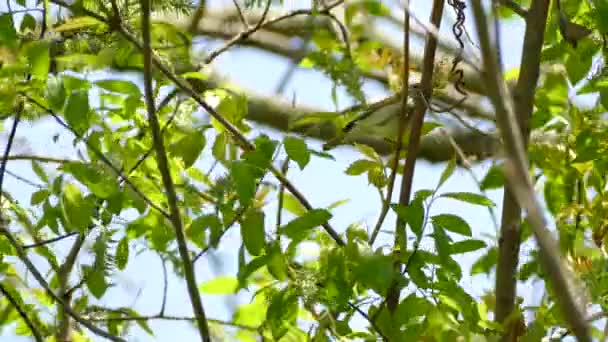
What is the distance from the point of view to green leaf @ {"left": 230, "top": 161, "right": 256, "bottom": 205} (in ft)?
3.25

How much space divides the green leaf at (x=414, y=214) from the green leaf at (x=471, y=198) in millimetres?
41

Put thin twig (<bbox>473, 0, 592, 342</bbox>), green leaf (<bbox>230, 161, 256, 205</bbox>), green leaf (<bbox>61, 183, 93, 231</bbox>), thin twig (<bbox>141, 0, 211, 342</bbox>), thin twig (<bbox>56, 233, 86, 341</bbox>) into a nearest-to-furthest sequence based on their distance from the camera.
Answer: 1. thin twig (<bbox>473, 0, 592, 342</bbox>)
2. thin twig (<bbox>141, 0, 211, 342</bbox>)
3. green leaf (<bbox>230, 161, 256, 205</bbox>)
4. green leaf (<bbox>61, 183, 93, 231</bbox>)
5. thin twig (<bbox>56, 233, 86, 341</bbox>)

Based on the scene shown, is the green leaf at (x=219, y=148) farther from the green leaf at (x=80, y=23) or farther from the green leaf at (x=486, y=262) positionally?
the green leaf at (x=486, y=262)

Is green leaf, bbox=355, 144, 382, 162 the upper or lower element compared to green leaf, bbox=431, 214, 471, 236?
upper

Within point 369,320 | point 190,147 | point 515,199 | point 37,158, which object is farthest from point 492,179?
point 37,158

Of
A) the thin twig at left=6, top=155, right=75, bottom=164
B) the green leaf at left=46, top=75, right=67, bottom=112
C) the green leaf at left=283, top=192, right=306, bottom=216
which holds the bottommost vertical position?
the green leaf at left=283, top=192, right=306, bottom=216

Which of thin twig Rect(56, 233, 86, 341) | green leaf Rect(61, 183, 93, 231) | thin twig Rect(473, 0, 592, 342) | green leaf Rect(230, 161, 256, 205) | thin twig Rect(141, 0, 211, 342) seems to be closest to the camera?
thin twig Rect(473, 0, 592, 342)

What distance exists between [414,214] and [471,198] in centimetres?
7

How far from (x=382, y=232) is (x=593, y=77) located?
10.6 inches

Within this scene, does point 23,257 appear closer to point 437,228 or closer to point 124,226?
point 124,226

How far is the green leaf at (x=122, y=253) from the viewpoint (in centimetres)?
115

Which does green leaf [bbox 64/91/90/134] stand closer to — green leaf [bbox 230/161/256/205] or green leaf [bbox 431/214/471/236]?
green leaf [bbox 230/161/256/205]

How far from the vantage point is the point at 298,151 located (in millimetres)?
1037

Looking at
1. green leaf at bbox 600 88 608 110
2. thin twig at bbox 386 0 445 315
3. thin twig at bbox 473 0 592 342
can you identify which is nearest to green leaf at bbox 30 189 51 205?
thin twig at bbox 386 0 445 315
